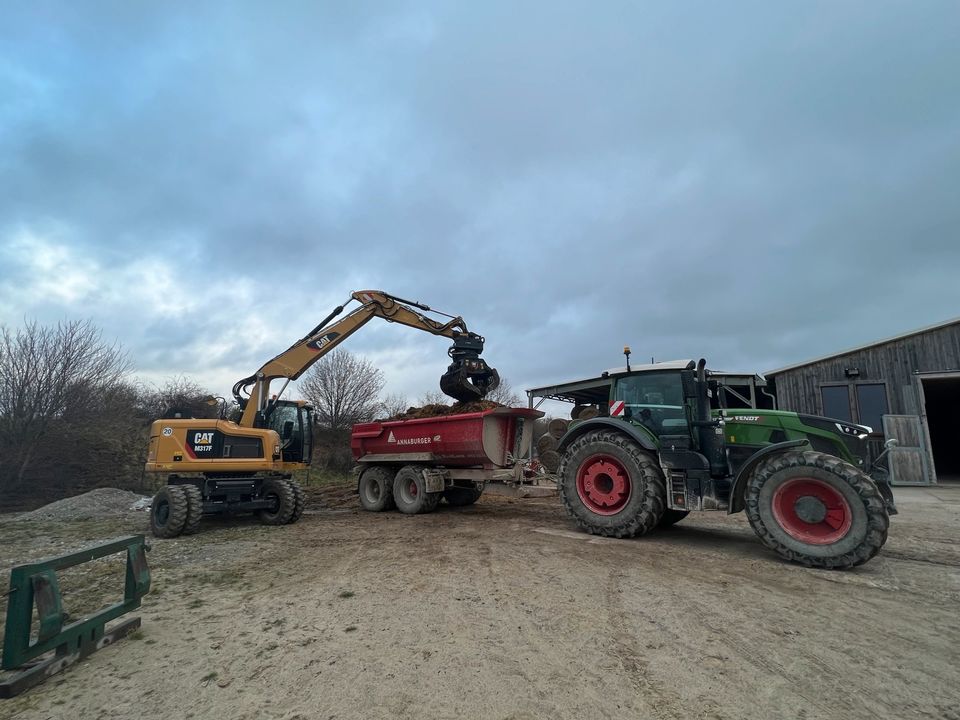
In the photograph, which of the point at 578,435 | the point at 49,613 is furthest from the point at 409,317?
the point at 49,613

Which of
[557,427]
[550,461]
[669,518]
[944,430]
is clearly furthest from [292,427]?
[944,430]

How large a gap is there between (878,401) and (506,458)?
12046 mm

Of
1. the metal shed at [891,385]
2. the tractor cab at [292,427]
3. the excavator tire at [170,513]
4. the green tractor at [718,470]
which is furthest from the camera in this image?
the metal shed at [891,385]

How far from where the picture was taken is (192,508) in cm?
845

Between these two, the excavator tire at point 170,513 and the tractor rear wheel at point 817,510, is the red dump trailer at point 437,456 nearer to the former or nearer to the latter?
the excavator tire at point 170,513

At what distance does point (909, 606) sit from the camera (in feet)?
13.9

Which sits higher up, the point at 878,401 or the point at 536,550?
the point at 878,401

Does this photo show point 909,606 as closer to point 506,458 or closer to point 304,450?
point 506,458

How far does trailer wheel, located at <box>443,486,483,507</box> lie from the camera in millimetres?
11312

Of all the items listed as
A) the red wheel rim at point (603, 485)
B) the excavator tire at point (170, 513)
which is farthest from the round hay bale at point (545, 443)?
the excavator tire at point (170, 513)

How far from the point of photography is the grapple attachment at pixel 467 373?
1018 cm

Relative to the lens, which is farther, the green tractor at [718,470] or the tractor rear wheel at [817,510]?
the green tractor at [718,470]

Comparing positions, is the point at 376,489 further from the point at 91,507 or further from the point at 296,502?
the point at 91,507

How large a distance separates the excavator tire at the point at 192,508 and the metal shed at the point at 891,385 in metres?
16.1
